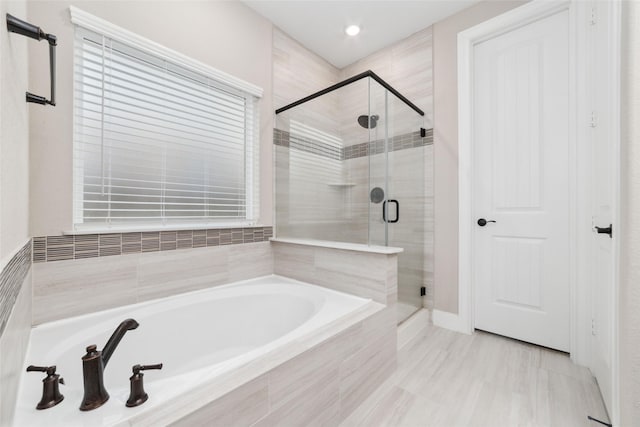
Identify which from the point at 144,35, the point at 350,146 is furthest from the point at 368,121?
the point at 144,35

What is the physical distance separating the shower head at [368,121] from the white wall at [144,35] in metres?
0.79

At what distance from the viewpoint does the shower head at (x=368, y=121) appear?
192cm

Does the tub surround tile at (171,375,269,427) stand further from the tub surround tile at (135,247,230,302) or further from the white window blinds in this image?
the white window blinds

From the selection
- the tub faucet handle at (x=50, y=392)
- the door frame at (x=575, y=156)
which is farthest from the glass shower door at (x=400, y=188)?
the tub faucet handle at (x=50, y=392)

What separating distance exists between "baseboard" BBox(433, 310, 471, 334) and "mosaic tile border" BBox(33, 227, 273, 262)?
1.70m

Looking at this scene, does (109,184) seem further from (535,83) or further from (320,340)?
(535,83)

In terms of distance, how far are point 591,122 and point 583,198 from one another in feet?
1.52

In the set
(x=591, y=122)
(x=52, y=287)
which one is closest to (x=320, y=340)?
(x=52, y=287)

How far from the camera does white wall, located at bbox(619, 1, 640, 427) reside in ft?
3.16

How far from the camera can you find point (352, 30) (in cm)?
245

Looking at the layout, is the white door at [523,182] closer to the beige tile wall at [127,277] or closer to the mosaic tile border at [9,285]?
the beige tile wall at [127,277]

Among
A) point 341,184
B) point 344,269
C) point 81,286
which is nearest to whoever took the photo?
point 81,286

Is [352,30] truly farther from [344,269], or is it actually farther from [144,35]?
[344,269]

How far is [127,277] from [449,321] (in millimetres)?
2338
